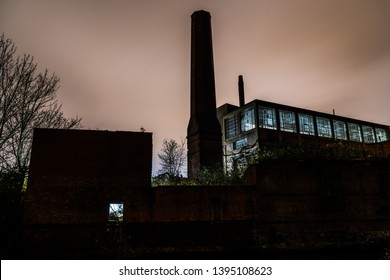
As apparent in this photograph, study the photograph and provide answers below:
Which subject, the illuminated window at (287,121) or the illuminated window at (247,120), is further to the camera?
the illuminated window at (287,121)

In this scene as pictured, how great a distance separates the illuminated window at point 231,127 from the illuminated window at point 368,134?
13.3 meters

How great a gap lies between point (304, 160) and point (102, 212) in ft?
28.8

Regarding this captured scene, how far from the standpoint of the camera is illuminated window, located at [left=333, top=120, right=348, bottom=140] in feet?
83.5

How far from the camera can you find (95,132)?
11.7 meters

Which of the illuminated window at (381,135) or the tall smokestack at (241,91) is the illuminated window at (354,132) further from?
the tall smokestack at (241,91)

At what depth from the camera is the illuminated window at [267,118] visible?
71.1 feet

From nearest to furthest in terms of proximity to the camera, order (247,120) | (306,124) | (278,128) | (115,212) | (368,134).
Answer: (115,212), (278,128), (247,120), (306,124), (368,134)

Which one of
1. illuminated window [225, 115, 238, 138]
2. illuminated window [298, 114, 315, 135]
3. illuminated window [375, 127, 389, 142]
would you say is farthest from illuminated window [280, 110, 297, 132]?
illuminated window [375, 127, 389, 142]

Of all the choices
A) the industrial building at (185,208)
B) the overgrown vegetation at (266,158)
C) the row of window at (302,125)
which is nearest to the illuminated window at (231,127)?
the row of window at (302,125)

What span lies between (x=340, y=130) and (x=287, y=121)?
644 centimetres

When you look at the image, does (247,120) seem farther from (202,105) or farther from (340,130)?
(340,130)

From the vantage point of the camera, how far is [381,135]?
29109 mm

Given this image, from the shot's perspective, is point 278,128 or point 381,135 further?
point 381,135

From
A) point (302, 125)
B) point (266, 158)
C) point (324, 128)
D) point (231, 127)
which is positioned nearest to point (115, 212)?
point (266, 158)
